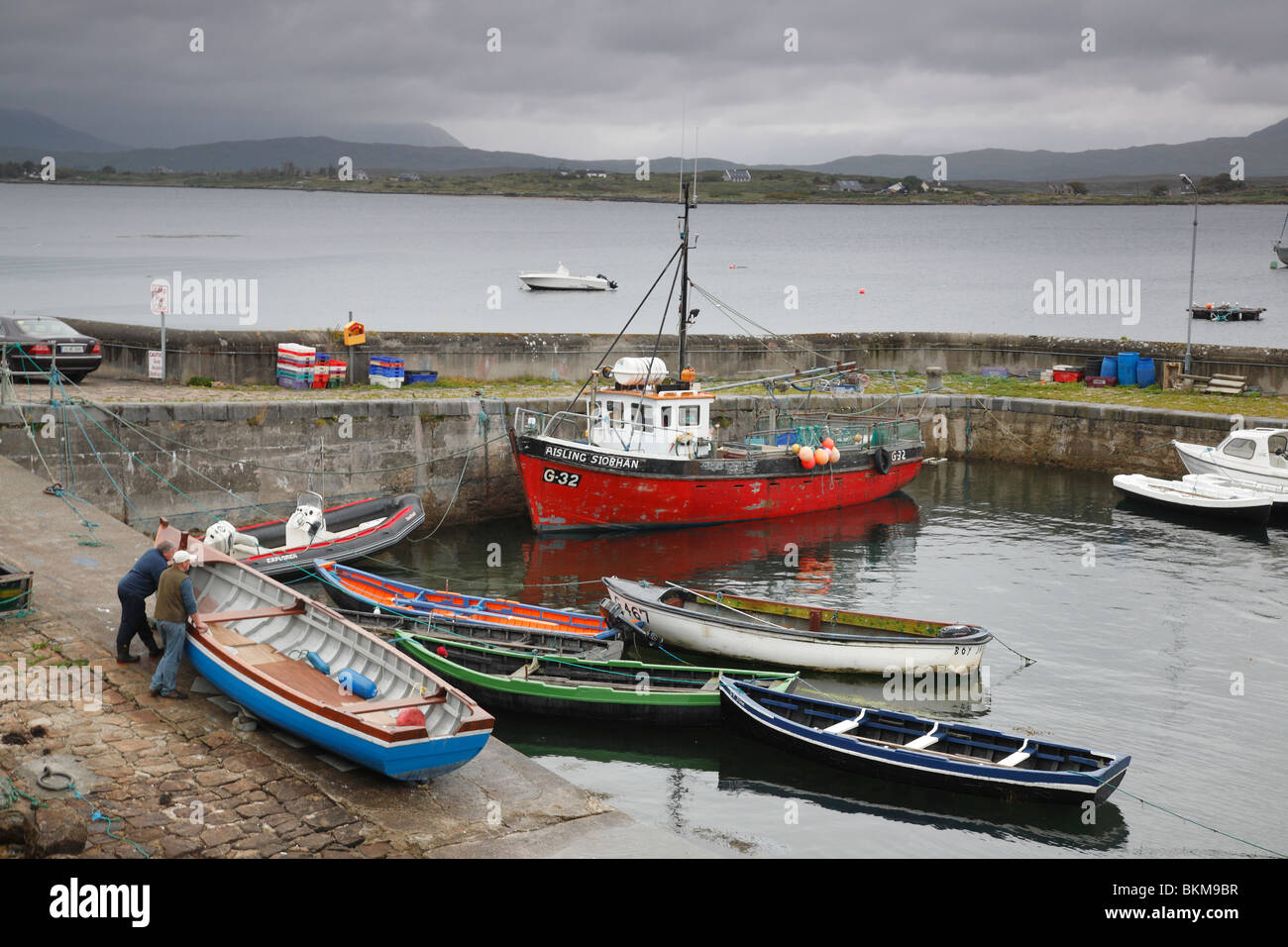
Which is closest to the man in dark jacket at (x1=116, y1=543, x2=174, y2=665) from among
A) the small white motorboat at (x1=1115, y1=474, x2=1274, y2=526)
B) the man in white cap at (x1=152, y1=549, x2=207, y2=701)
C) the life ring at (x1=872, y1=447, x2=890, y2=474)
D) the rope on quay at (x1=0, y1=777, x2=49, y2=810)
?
the man in white cap at (x1=152, y1=549, x2=207, y2=701)

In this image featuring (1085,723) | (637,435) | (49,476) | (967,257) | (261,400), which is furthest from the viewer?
(967,257)

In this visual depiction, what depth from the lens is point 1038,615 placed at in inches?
759

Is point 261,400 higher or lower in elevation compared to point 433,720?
higher

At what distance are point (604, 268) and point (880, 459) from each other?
78.7m

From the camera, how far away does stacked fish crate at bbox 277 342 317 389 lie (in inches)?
988

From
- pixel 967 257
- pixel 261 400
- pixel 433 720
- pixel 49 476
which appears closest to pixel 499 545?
pixel 261 400

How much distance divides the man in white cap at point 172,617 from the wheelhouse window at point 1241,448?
904 inches

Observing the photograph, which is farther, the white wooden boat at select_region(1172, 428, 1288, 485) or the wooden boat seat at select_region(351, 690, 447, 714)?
the white wooden boat at select_region(1172, 428, 1288, 485)

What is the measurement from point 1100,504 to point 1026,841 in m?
16.8

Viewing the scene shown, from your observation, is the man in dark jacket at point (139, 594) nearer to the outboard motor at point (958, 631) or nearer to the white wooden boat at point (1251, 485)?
the outboard motor at point (958, 631)

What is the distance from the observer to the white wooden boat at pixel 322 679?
9.47 m

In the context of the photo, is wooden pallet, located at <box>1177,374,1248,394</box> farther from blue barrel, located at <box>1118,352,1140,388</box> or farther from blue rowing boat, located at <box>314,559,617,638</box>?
blue rowing boat, located at <box>314,559,617,638</box>

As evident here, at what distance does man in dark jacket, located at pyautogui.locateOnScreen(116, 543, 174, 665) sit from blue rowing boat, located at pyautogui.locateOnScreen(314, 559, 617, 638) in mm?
4654
